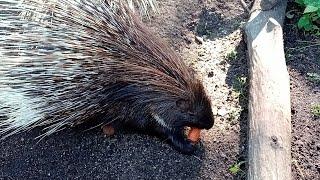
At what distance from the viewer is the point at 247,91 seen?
9.64ft

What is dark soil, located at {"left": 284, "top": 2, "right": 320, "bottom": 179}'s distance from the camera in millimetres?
2656

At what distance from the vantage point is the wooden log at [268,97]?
8.20 feet

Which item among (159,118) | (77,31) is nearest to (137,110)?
(159,118)

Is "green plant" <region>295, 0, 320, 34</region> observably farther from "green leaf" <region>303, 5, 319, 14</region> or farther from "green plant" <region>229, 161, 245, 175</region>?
"green plant" <region>229, 161, 245, 175</region>

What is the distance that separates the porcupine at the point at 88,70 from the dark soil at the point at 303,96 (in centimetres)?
45

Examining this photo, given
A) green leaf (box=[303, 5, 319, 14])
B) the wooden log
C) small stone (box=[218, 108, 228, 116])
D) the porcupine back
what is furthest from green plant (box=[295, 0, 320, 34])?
the porcupine back

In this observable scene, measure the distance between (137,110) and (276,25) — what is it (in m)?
0.92

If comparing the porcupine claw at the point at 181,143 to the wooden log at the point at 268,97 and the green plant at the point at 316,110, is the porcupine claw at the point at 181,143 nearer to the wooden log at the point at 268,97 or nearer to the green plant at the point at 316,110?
the wooden log at the point at 268,97

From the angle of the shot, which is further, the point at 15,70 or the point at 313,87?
the point at 313,87

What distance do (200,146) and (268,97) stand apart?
388mm

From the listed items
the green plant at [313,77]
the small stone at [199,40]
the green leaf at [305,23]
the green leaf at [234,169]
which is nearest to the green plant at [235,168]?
the green leaf at [234,169]

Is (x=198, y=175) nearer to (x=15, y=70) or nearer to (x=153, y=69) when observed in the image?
(x=153, y=69)

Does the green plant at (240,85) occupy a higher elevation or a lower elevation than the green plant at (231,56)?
lower

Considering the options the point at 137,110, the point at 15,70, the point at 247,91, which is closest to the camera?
the point at 15,70
